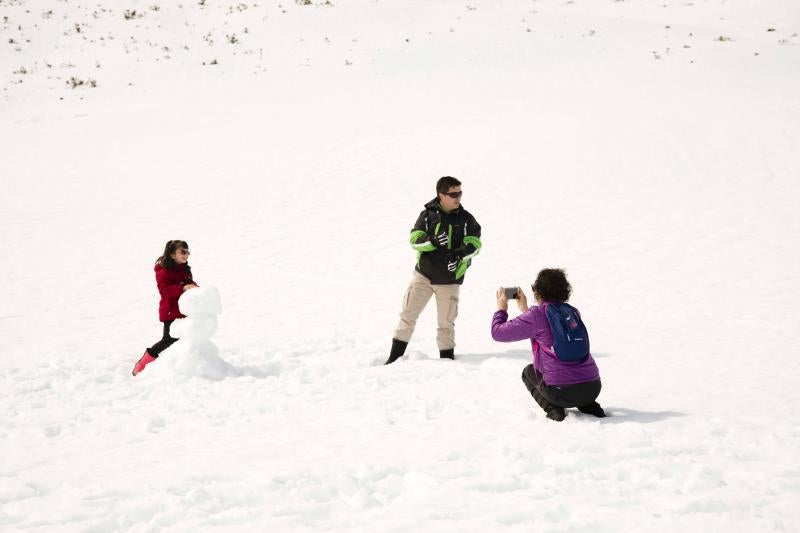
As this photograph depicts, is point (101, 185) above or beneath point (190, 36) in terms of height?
beneath

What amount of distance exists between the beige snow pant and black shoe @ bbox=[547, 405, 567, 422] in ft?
6.68

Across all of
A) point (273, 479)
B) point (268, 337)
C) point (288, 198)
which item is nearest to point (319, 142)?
→ point (288, 198)

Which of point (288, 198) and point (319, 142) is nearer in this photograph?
point (288, 198)

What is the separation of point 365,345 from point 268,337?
1.31 m

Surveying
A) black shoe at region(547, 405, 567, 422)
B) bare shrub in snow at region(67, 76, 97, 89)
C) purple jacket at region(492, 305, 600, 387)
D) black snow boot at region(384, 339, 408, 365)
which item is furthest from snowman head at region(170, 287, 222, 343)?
bare shrub in snow at region(67, 76, 97, 89)

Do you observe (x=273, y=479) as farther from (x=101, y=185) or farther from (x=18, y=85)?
(x=18, y=85)

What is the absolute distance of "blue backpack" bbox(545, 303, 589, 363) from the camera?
4910 mm

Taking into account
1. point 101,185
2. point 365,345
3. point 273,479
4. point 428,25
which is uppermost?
point 428,25

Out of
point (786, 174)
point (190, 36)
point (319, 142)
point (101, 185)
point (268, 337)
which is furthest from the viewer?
point (190, 36)

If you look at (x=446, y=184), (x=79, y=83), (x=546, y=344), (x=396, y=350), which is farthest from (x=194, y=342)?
(x=79, y=83)

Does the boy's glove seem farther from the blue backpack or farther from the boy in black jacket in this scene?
the blue backpack

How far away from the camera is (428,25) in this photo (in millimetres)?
27781

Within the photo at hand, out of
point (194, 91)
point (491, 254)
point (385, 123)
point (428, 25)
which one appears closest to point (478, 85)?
point (385, 123)

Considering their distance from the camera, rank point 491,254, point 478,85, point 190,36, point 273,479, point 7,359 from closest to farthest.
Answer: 1. point 273,479
2. point 7,359
3. point 491,254
4. point 478,85
5. point 190,36
